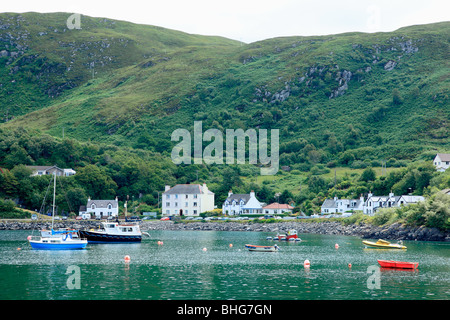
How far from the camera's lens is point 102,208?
138 metres

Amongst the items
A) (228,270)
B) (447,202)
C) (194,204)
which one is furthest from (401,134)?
(228,270)

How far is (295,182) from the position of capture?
158 metres

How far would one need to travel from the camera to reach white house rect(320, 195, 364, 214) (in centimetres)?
11875

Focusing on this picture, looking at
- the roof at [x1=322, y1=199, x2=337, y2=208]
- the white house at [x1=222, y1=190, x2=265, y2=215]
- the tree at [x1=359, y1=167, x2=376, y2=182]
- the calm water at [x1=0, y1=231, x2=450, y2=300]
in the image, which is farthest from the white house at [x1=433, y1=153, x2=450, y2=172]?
the calm water at [x1=0, y1=231, x2=450, y2=300]

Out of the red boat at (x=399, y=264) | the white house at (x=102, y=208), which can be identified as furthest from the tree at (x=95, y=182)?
the red boat at (x=399, y=264)

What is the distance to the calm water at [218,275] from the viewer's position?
3441 cm

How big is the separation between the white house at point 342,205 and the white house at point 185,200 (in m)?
33.1

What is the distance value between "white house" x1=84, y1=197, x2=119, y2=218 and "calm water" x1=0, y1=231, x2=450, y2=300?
236ft

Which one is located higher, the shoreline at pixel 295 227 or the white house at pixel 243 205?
the white house at pixel 243 205

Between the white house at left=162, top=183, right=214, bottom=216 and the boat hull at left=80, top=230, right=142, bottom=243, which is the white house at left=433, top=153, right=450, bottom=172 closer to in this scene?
the white house at left=162, top=183, right=214, bottom=216

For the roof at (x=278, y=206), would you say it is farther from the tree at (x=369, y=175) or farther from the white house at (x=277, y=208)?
the tree at (x=369, y=175)

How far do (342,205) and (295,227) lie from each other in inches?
665
